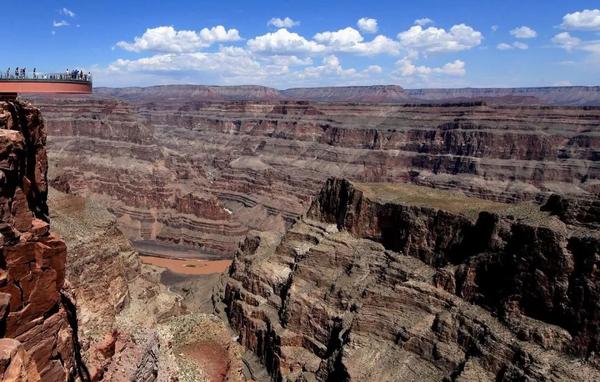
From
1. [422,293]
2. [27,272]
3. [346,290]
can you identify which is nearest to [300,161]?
[346,290]

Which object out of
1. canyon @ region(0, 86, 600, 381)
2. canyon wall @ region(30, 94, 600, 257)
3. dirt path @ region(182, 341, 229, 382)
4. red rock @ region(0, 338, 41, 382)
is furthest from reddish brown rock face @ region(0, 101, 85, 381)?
canyon wall @ region(30, 94, 600, 257)

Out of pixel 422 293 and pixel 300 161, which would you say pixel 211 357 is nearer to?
pixel 422 293

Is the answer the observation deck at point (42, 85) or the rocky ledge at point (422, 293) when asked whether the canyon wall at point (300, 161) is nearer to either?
the rocky ledge at point (422, 293)

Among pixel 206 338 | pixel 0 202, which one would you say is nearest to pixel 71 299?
pixel 0 202

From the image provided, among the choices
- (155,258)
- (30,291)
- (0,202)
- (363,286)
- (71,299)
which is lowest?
(155,258)

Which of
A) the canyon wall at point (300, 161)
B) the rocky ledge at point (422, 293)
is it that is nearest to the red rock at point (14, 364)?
the rocky ledge at point (422, 293)

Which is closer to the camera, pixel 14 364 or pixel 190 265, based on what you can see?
pixel 14 364

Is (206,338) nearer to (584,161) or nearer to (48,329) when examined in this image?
(48,329)
